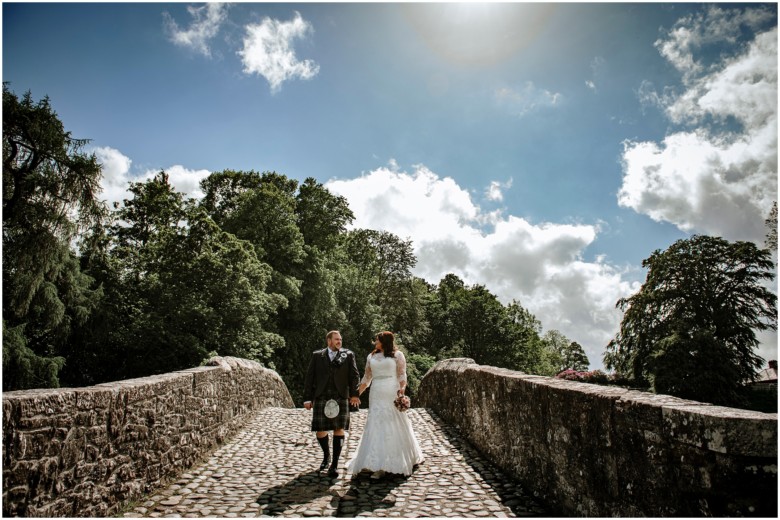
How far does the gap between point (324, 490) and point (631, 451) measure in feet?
10.2

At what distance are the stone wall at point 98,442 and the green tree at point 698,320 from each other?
73.6 ft

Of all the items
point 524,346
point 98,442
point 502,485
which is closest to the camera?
point 98,442

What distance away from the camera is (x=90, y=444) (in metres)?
3.75

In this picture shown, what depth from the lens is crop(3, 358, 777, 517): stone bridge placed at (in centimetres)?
252

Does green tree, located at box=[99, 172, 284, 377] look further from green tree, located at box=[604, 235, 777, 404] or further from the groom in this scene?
green tree, located at box=[604, 235, 777, 404]

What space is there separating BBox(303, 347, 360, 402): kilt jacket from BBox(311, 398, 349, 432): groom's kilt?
89mm

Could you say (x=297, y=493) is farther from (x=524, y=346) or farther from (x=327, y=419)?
(x=524, y=346)

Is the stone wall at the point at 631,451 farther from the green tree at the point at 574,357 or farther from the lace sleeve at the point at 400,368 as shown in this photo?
the green tree at the point at 574,357

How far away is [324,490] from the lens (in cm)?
480

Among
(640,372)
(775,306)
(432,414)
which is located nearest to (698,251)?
(775,306)

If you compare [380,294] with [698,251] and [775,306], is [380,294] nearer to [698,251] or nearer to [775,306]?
[698,251]

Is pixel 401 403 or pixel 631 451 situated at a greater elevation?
pixel 631 451

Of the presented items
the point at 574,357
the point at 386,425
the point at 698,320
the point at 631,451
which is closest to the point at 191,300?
the point at 386,425

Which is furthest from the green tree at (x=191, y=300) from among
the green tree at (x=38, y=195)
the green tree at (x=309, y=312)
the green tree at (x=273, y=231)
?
the green tree at (x=38, y=195)
